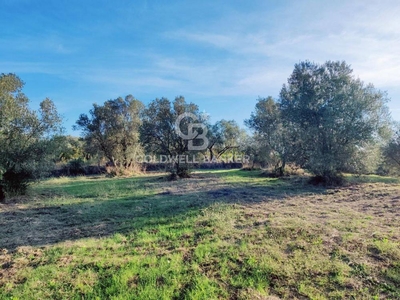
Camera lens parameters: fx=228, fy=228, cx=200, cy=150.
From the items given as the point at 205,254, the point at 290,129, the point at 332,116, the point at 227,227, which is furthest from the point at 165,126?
the point at 205,254

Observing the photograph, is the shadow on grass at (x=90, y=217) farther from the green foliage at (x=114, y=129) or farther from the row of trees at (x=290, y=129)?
the green foliage at (x=114, y=129)

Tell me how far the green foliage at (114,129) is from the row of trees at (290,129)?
6624 mm

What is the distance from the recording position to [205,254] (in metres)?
3.94

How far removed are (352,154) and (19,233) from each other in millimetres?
13980

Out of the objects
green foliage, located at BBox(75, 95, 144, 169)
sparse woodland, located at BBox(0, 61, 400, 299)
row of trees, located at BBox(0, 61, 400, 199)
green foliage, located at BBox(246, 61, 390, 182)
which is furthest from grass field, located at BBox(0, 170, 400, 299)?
green foliage, located at BBox(75, 95, 144, 169)

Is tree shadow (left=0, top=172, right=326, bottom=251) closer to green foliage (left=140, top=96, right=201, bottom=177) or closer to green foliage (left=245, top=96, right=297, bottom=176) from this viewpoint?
green foliage (left=140, top=96, right=201, bottom=177)

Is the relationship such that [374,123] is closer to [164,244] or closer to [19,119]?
[164,244]

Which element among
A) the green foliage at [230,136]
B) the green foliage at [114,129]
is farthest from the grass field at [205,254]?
the green foliage at [230,136]

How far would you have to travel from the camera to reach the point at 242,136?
117ft

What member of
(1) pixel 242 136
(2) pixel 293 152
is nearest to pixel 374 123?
(2) pixel 293 152

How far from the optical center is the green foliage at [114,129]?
23.0m

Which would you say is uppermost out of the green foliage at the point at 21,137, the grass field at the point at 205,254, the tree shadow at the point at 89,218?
the green foliage at the point at 21,137

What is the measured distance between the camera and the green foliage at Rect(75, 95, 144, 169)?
22953 millimetres

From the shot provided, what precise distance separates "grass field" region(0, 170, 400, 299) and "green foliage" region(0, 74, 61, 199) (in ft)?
12.0
